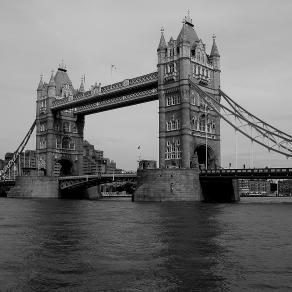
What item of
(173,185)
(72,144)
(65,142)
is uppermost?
(65,142)

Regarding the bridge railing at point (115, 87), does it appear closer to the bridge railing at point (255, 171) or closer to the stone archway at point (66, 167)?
the stone archway at point (66, 167)

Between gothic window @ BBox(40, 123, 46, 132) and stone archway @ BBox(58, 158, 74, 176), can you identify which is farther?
stone archway @ BBox(58, 158, 74, 176)

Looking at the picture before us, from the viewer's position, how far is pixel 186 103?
282ft

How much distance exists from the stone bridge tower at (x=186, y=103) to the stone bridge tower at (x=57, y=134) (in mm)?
34305

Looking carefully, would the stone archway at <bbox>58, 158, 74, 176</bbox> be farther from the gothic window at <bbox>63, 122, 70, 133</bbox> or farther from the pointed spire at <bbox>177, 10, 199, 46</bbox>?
the pointed spire at <bbox>177, 10, 199, 46</bbox>

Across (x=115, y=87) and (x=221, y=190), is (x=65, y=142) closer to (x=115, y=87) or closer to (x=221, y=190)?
(x=115, y=87)

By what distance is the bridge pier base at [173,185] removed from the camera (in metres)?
78.6

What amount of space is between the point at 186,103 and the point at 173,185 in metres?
16.1

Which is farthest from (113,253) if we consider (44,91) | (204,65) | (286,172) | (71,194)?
(44,91)

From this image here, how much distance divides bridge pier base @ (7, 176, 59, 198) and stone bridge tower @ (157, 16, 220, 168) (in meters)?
33.3

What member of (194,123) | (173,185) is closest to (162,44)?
(194,123)

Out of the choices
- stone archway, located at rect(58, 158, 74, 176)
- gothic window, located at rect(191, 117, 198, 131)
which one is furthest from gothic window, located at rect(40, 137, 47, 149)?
gothic window, located at rect(191, 117, 198, 131)

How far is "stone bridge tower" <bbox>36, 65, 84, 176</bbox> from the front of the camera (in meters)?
118

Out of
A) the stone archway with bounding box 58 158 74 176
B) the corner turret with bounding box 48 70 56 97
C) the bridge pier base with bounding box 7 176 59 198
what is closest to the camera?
the bridge pier base with bounding box 7 176 59 198
